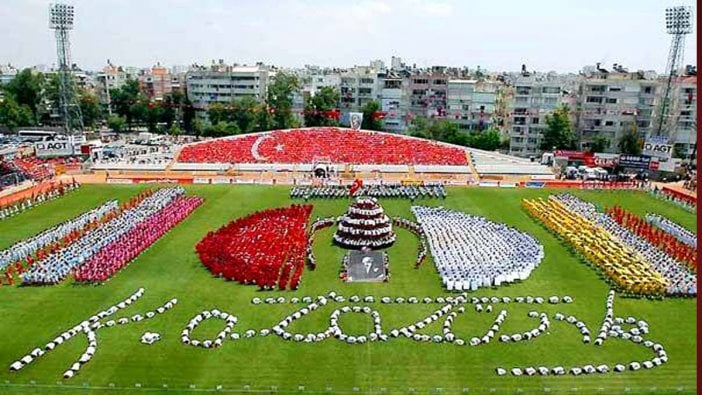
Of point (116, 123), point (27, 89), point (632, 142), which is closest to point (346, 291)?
point (632, 142)

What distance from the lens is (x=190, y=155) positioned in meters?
68.2

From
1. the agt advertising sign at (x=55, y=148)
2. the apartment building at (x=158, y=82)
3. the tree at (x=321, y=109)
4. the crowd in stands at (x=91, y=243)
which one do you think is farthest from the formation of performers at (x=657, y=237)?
the apartment building at (x=158, y=82)

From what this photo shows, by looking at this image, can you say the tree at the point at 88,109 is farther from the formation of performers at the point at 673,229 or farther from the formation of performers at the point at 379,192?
the formation of performers at the point at 673,229

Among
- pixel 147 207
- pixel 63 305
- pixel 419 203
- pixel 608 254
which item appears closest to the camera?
pixel 63 305

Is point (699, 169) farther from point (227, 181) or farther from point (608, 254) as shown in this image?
point (227, 181)

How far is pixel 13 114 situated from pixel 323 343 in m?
90.2

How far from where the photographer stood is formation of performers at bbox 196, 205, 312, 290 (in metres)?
30.8

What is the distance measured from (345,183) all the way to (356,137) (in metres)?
17.7

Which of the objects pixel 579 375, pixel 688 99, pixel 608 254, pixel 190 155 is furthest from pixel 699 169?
pixel 688 99

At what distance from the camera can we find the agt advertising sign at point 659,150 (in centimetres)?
5949

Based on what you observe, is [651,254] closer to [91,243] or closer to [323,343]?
[323,343]

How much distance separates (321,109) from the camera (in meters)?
92.1

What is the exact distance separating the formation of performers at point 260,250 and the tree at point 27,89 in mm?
75981

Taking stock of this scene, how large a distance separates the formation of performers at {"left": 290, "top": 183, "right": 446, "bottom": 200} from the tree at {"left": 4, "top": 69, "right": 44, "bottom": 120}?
70.2 metres
